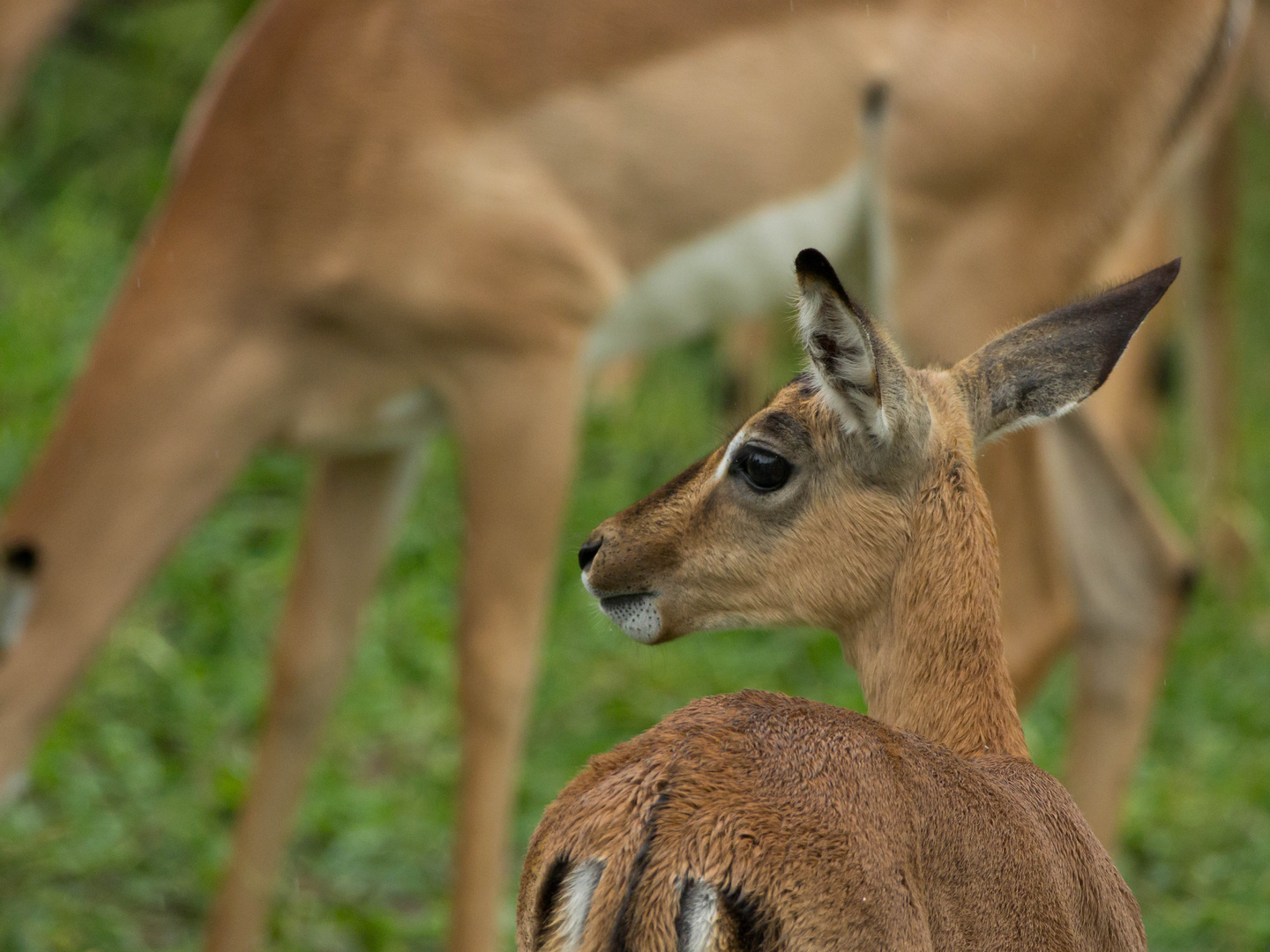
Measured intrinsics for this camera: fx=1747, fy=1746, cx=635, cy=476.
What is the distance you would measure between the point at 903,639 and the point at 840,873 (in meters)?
0.50

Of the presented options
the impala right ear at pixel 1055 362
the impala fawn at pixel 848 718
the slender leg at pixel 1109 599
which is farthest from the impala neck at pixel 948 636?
the slender leg at pixel 1109 599

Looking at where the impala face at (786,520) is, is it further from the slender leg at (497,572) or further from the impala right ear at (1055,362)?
the slender leg at (497,572)

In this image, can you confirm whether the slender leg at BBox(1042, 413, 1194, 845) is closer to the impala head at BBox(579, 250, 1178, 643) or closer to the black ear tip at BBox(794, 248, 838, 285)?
the impala head at BBox(579, 250, 1178, 643)

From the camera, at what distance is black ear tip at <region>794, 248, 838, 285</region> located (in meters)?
1.65

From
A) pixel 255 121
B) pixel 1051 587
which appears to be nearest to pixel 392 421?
pixel 255 121

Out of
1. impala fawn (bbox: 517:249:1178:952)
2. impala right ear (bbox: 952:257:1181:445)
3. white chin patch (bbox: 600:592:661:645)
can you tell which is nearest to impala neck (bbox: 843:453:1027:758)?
impala fawn (bbox: 517:249:1178:952)

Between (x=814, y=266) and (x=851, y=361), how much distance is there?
19 centimetres

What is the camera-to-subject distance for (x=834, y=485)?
1950 millimetres

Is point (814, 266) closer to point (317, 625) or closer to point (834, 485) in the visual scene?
point (834, 485)

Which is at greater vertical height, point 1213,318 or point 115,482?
point 1213,318

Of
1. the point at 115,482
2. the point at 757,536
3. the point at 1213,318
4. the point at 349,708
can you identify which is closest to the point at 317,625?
the point at 115,482

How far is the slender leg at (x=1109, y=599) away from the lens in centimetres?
398

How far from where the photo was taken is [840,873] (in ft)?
4.84

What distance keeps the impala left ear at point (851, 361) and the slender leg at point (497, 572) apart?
5.19 ft
